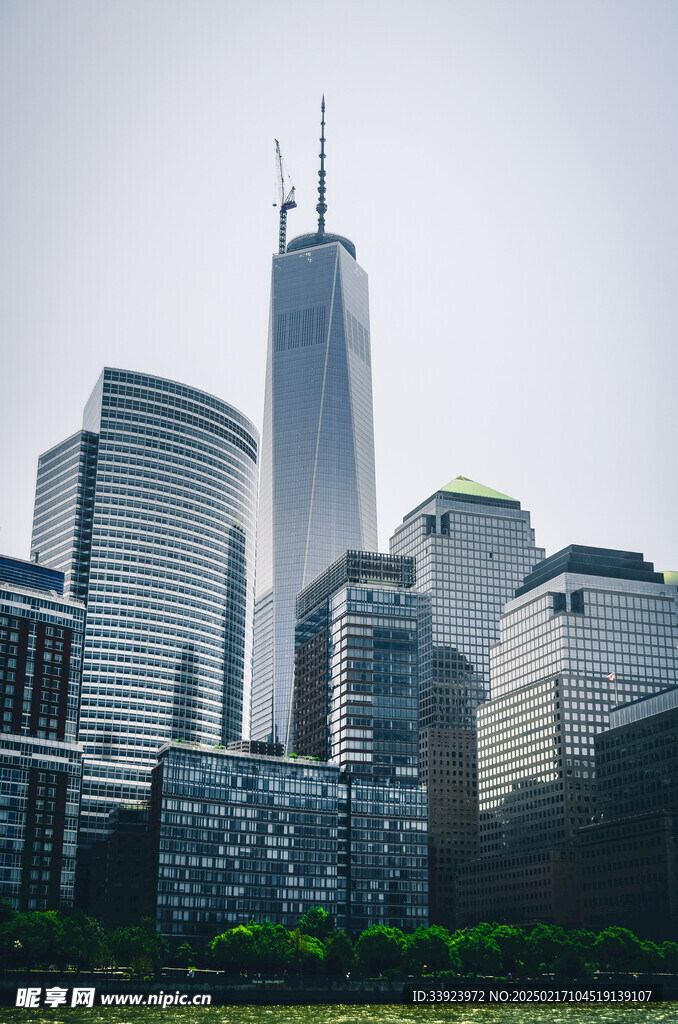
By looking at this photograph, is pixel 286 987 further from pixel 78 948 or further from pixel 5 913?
pixel 5 913

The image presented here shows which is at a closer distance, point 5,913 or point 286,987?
point 286,987

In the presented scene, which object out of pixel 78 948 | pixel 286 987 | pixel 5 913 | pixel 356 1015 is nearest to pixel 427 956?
pixel 286 987

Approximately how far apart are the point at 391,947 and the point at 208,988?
37114 mm

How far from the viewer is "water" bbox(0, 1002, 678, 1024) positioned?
142m

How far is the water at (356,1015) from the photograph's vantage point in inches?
5571

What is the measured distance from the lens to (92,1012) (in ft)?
501

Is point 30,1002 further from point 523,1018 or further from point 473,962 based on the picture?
point 473,962

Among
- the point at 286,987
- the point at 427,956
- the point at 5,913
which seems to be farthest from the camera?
the point at 427,956

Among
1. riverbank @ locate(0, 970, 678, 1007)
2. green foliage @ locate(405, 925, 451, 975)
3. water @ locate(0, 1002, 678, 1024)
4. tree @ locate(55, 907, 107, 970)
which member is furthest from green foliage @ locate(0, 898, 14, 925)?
green foliage @ locate(405, 925, 451, 975)

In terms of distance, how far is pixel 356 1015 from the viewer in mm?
155500

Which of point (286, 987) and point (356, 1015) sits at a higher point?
point (286, 987)

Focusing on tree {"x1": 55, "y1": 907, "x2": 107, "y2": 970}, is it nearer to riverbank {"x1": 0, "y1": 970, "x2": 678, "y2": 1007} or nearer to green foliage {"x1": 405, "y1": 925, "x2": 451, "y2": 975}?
riverbank {"x1": 0, "y1": 970, "x2": 678, "y2": 1007}

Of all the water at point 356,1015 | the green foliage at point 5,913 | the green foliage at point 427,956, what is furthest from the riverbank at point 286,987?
the green foliage at point 5,913

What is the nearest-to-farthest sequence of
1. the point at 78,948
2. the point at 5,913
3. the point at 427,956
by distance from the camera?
the point at 78,948 → the point at 5,913 → the point at 427,956
